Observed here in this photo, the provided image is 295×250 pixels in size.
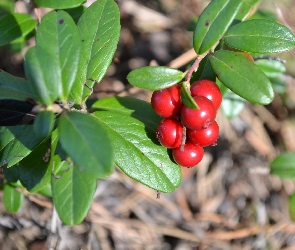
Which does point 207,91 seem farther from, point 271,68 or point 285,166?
point 285,166

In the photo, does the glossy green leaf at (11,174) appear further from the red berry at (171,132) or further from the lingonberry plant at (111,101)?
the red berry at (171,132)

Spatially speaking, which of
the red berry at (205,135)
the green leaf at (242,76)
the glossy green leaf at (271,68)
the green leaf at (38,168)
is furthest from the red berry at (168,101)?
the glossy green leaf at (271,68)

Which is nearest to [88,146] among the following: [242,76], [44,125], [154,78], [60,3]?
[44,125]

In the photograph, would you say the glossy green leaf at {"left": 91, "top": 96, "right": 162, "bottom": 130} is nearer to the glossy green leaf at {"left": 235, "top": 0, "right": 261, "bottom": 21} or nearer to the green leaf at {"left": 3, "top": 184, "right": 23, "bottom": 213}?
the glossy green leaf at {"left": 235, "top": 0, "right": 261, "bottom": 21}

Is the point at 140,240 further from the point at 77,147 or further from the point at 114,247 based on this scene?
the point at 77,147

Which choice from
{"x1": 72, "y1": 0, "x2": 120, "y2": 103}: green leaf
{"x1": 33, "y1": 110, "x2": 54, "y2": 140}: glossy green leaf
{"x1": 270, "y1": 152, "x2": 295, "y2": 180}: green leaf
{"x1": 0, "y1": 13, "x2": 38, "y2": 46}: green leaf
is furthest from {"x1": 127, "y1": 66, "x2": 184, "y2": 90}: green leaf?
{"x1": 270, "y1": 152, "x2": 295, "y2": 180}: green leaf

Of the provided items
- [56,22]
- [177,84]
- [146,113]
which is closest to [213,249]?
[146,113]
